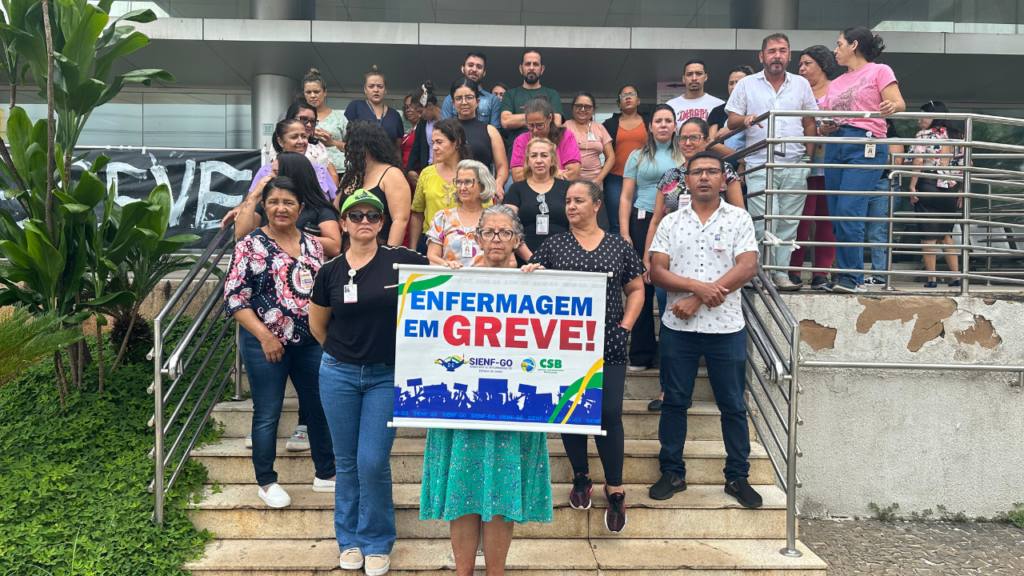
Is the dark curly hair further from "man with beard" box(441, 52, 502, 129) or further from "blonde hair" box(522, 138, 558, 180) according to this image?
"man with beard" box(441, 52, 502, 129)

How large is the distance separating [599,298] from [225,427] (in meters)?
2.88

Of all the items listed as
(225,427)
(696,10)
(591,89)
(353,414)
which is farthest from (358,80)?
(353,414)

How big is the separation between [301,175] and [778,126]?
3.77 meters

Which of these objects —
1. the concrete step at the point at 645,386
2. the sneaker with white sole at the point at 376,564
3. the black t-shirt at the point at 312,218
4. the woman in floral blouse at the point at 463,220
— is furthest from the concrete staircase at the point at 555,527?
the black t-shirt at the point at 312,218

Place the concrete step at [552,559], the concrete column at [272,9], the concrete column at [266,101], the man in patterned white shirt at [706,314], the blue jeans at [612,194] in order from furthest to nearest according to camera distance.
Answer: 1. the concrete column at [266,101]
2. the concrete column at [272,9]
3. the blue jeans at [612,194]
4. the man in patterned white shirt at [706,314]
5. the concrete step at [552,559]

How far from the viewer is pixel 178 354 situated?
391 cm

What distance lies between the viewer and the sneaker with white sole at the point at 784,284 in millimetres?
5230

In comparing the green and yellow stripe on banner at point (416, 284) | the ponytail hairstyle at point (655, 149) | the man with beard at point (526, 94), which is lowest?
the green and yellow stripe on banner at point (416, 284)

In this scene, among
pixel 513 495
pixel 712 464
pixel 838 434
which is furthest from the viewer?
pixel 838 434

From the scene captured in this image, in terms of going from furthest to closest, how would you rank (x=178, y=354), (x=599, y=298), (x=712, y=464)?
(x=712, y=464), (x=178, y=354), (x=599, y=298)

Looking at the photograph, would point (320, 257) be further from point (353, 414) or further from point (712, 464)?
point (712, 464)

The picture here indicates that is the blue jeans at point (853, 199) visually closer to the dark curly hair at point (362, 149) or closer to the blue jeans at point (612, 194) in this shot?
the blue jeans at point (612, 194)

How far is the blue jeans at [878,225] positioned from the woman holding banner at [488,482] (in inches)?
158

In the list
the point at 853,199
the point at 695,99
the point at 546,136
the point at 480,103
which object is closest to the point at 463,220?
the point at 546,136
